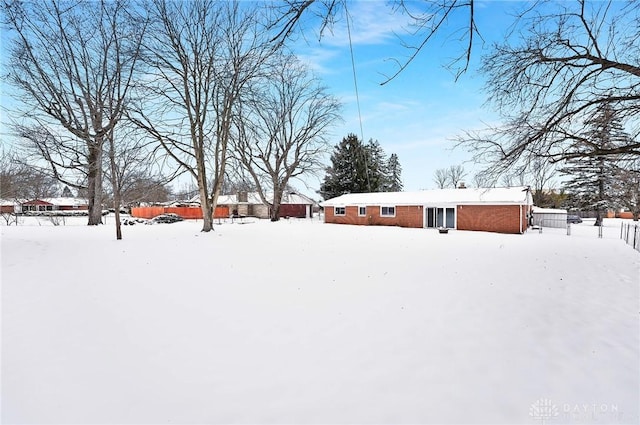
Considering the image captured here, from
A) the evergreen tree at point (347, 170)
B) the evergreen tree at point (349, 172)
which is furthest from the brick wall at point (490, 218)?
the evergreen tree at point (347, 170)

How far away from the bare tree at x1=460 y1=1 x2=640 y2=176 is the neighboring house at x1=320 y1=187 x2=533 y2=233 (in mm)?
11501

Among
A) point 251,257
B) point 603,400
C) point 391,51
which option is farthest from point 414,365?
point 251,257

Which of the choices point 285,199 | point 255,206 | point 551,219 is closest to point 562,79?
point 551,219

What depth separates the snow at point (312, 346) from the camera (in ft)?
9.66

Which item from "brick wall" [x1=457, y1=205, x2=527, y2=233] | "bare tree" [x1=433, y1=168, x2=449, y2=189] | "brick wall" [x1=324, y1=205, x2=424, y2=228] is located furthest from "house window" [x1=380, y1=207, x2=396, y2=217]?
"bare tree" [x1=433, y1=168, x2=449, y2=189]

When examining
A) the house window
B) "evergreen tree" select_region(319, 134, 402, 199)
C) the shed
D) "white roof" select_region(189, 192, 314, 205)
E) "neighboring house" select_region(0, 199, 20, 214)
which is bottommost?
the shed

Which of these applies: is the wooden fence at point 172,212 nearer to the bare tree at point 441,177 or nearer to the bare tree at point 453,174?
the bare tree at point 441,177

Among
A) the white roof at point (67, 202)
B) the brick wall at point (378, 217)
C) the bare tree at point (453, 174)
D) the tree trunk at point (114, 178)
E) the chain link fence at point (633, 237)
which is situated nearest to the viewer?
the tree trunk at point (114, 178)

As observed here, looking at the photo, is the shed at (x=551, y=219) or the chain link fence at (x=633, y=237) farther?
the shed at (x=551, y=219)

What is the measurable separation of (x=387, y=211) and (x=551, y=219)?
15078mm

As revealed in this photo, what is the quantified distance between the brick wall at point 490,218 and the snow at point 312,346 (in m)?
14.6

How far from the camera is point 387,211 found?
88.6 feet

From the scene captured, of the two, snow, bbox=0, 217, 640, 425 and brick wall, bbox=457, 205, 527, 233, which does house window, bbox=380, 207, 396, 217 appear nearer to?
brick wall, bbox=457, 205, 527, 233

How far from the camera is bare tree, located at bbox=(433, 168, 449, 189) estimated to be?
54.4 metres
